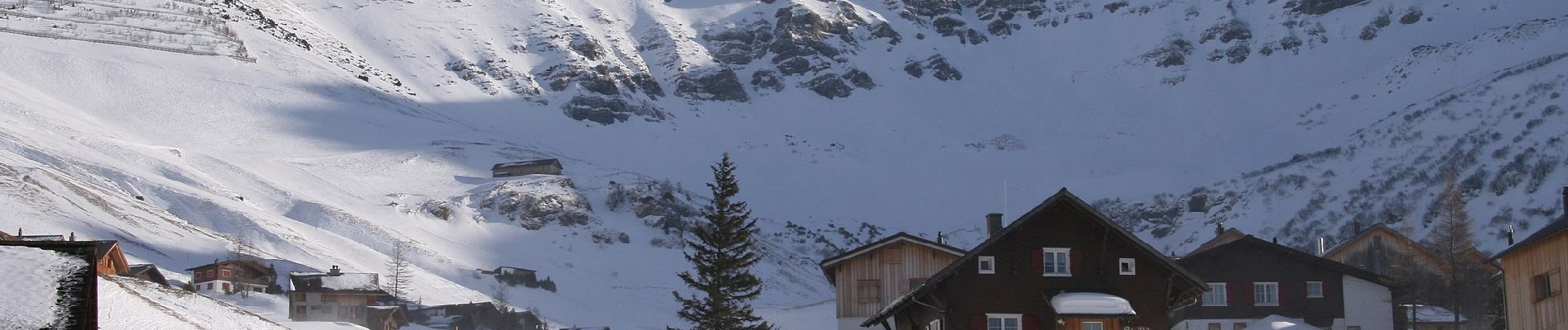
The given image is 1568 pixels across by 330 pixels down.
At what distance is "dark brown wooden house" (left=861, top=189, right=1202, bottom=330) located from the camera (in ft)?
A: 136

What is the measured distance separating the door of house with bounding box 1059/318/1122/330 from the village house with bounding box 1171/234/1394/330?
1737cm

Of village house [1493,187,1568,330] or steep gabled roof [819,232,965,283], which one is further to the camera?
steep gabled roof [819,232,965,283]

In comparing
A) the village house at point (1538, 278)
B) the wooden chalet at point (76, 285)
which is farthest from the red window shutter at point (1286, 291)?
the wooden chalet at point (76, 285)

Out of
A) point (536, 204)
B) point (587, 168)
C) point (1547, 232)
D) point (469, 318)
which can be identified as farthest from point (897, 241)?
point (587, 168)

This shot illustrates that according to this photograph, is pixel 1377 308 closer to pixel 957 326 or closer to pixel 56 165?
pixel 957 326

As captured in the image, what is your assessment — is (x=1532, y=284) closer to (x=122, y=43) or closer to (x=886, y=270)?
(x=886, y=270)

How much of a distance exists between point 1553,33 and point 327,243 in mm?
116474

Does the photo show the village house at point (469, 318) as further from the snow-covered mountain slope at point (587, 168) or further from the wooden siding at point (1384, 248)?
the wooden siding at point (1384, 248)

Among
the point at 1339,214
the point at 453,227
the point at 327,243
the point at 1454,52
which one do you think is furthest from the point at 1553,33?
the point at 327,243

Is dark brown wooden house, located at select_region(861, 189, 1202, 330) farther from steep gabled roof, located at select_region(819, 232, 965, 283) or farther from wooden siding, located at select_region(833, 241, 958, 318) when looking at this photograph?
wooden siding, located at select_region(833, 241, 958, 318)

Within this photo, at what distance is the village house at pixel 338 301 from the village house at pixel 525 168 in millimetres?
65465

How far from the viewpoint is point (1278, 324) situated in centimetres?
5356

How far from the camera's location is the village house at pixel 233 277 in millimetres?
96375

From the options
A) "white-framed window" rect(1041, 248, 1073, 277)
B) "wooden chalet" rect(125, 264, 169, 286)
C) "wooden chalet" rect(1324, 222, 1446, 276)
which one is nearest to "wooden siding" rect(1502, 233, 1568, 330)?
"white-framed window" rect(1041, 248, 1073, 277)
